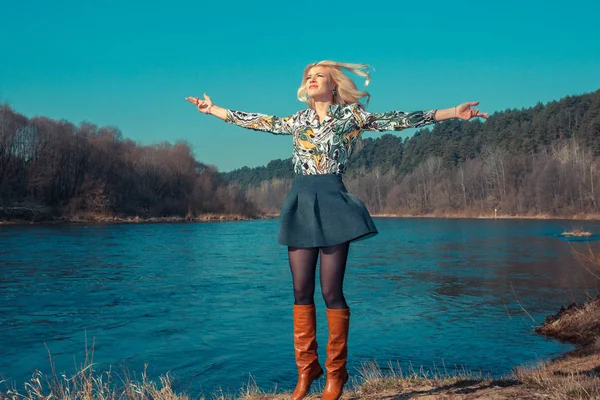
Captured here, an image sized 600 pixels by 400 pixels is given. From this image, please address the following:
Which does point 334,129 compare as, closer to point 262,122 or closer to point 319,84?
point 319,84

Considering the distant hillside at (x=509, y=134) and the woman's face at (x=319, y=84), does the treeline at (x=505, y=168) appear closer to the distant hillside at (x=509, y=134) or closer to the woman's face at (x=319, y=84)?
the distant hillside at (x=509, y=134)

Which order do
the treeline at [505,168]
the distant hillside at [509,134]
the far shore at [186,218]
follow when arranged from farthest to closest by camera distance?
the distant hillside at [509,134] < the treeline at [505,168] < the far shore at [186,218]

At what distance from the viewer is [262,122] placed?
13.5 ft

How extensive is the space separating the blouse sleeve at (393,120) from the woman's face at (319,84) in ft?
0.83

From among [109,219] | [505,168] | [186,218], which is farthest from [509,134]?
[109,219]

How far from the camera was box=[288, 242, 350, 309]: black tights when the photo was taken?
12.1 ft

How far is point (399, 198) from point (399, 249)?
74.6 m

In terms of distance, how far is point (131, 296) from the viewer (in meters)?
15.8

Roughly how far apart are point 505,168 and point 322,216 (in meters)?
90.7

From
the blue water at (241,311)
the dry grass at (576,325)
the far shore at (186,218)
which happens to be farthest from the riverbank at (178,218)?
the dry grass at (576,325)

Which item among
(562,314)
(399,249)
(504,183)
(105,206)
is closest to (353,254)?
(399,249)

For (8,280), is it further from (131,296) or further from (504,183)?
(504,183)

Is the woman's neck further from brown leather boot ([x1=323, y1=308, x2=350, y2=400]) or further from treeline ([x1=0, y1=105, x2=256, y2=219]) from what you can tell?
treeline ([x1=0, y1=105, x2=256, y2=219])

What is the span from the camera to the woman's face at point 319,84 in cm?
390
